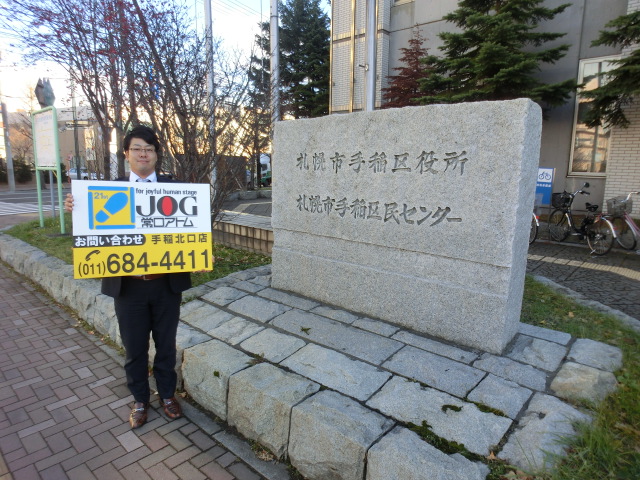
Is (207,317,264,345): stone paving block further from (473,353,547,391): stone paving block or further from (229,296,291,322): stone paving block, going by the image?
(473,353,547,391): stone paving block

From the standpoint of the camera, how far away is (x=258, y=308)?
3982mm

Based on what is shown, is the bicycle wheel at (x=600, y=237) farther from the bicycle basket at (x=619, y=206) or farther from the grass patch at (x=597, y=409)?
the grass patch at (x=597, y=409)

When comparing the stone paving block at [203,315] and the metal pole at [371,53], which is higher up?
the metal pole at [371,53]

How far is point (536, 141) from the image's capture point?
3043mm

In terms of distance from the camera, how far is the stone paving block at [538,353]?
9.56 ft

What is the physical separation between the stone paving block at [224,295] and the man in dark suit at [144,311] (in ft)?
4.09

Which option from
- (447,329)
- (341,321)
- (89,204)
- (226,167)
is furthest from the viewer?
(226,167)

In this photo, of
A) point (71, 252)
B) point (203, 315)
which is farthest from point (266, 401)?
point (71, 252)

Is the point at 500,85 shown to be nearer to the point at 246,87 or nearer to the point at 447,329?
the point at 246,87

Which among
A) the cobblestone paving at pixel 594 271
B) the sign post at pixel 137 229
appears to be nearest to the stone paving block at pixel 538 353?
the cobblestone paving at pixel 594 271

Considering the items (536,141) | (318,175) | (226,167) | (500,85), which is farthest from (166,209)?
(500,85)

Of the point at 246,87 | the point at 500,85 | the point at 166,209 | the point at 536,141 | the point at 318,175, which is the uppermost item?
the point at 500,85

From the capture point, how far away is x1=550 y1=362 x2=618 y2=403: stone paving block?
2.52 m

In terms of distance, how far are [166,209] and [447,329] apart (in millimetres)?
2467
